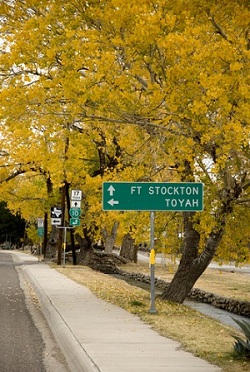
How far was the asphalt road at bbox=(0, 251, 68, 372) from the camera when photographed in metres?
10.2

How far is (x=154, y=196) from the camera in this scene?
50.4 feet

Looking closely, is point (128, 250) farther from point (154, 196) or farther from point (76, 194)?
point (154, 196)

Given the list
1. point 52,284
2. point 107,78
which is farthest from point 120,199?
point 52,284

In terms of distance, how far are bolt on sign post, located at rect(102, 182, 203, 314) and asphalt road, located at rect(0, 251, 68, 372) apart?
111 inches

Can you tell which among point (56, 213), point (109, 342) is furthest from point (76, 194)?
point (109, 342)

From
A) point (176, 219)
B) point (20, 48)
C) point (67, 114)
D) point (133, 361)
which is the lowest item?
point (133, 361)

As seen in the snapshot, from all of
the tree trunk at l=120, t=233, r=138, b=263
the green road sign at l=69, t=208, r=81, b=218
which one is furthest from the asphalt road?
the tree trunk at l=120, t=233, r=138, b=263

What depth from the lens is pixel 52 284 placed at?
2475 cm

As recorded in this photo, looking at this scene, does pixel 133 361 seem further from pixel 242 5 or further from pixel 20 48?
pixel 20 48

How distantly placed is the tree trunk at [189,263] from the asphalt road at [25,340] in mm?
3592

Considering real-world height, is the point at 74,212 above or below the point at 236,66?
below

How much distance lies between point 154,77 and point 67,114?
2.37m

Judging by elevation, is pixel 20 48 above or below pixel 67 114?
above

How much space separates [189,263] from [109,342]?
8.80 m
